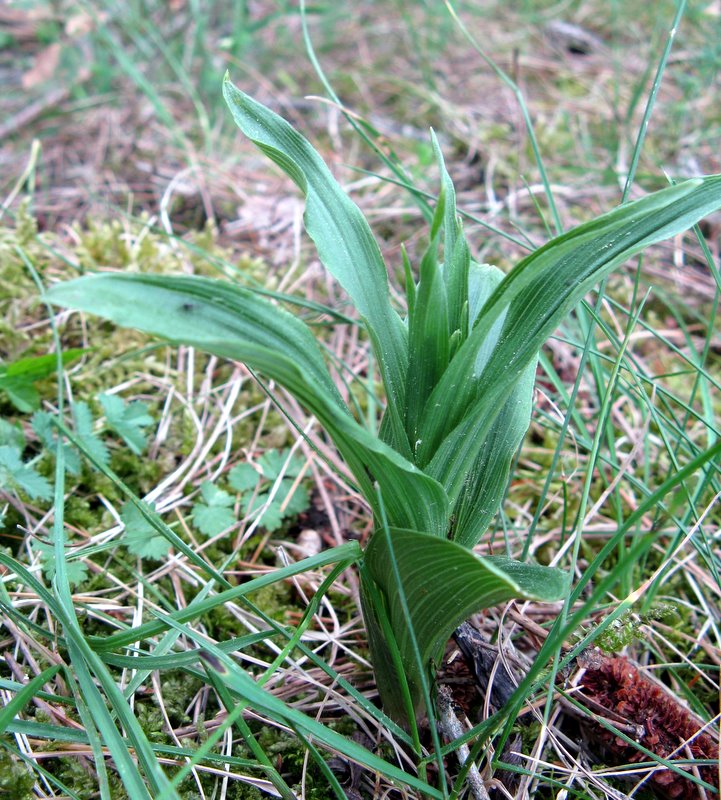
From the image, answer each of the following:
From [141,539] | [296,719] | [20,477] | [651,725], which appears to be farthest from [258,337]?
[651,725]

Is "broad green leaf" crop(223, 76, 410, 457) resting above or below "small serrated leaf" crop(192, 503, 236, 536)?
above

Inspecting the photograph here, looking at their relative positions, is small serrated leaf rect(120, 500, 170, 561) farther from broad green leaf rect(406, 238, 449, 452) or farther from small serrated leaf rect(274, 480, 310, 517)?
broad green leaf rect(406, 238, 449, 452)

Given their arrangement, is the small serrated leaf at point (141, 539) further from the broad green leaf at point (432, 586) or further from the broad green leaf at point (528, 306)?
the broad green leaf at point (528, 306)

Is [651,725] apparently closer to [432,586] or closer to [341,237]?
[432,586]

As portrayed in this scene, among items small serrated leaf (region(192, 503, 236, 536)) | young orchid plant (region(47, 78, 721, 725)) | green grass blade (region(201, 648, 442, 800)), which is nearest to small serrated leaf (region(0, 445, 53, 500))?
Result: small serrated leaf (region(192, 503, 236, 536))

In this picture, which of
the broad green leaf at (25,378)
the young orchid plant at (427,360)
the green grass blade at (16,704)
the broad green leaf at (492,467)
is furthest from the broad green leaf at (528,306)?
the broad green leaf at (25,378)

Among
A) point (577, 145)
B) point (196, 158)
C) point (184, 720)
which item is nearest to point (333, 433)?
point (184, 720)
